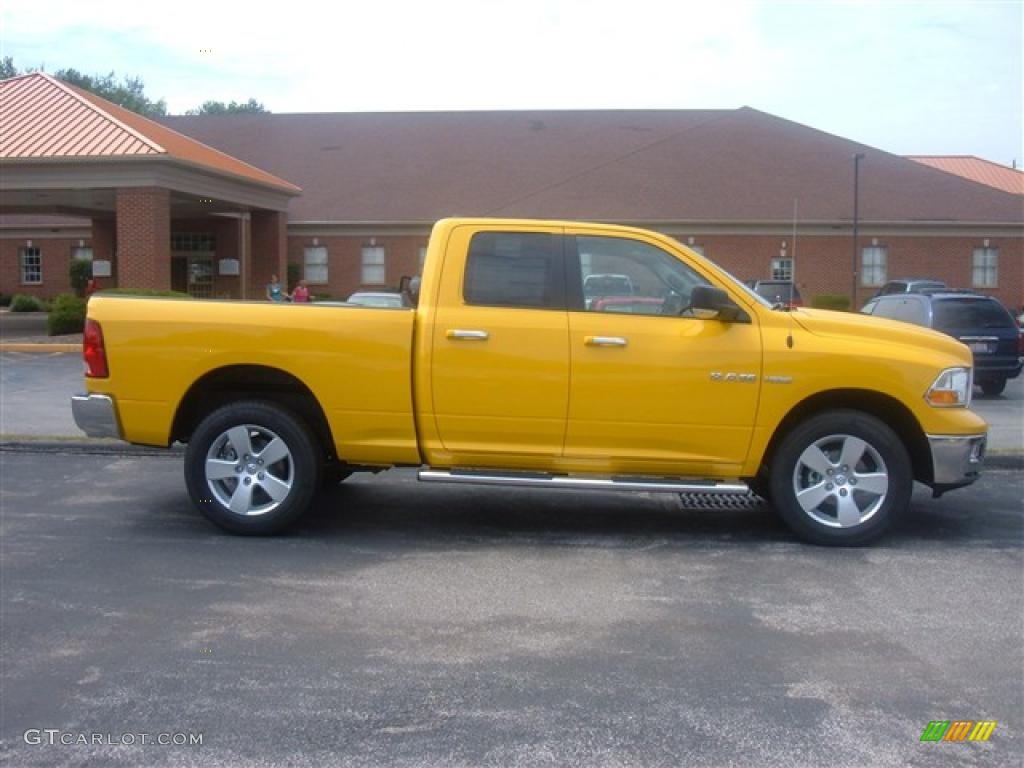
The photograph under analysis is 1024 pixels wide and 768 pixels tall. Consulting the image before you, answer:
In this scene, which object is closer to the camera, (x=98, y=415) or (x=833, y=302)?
(x=98, y=415)

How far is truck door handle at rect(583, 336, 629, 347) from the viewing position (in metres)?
7.20

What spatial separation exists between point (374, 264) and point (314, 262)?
6.81 feet

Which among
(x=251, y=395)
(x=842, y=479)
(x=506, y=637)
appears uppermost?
(x=251, y=395)

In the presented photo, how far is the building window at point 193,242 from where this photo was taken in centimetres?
3784

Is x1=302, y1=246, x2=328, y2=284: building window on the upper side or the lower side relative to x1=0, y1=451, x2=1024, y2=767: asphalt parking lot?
upper

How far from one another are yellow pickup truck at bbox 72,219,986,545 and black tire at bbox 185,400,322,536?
0.04 ft

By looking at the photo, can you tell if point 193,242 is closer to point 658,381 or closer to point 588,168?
point 588,168

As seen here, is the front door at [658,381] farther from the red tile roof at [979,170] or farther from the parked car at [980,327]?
the red tile roof at [979,170]

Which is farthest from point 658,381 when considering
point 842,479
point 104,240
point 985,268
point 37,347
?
point 985,268

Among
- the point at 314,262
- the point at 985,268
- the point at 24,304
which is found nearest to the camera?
the point at 985,268

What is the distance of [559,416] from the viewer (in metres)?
7.27

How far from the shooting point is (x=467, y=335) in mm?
7246

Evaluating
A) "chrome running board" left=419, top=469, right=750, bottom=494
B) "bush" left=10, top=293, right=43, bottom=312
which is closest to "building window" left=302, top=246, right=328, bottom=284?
"bush" left=10, top=293, right=43, bottom=312

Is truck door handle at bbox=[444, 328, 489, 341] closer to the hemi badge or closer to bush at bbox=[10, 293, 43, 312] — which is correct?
the hemi badge
